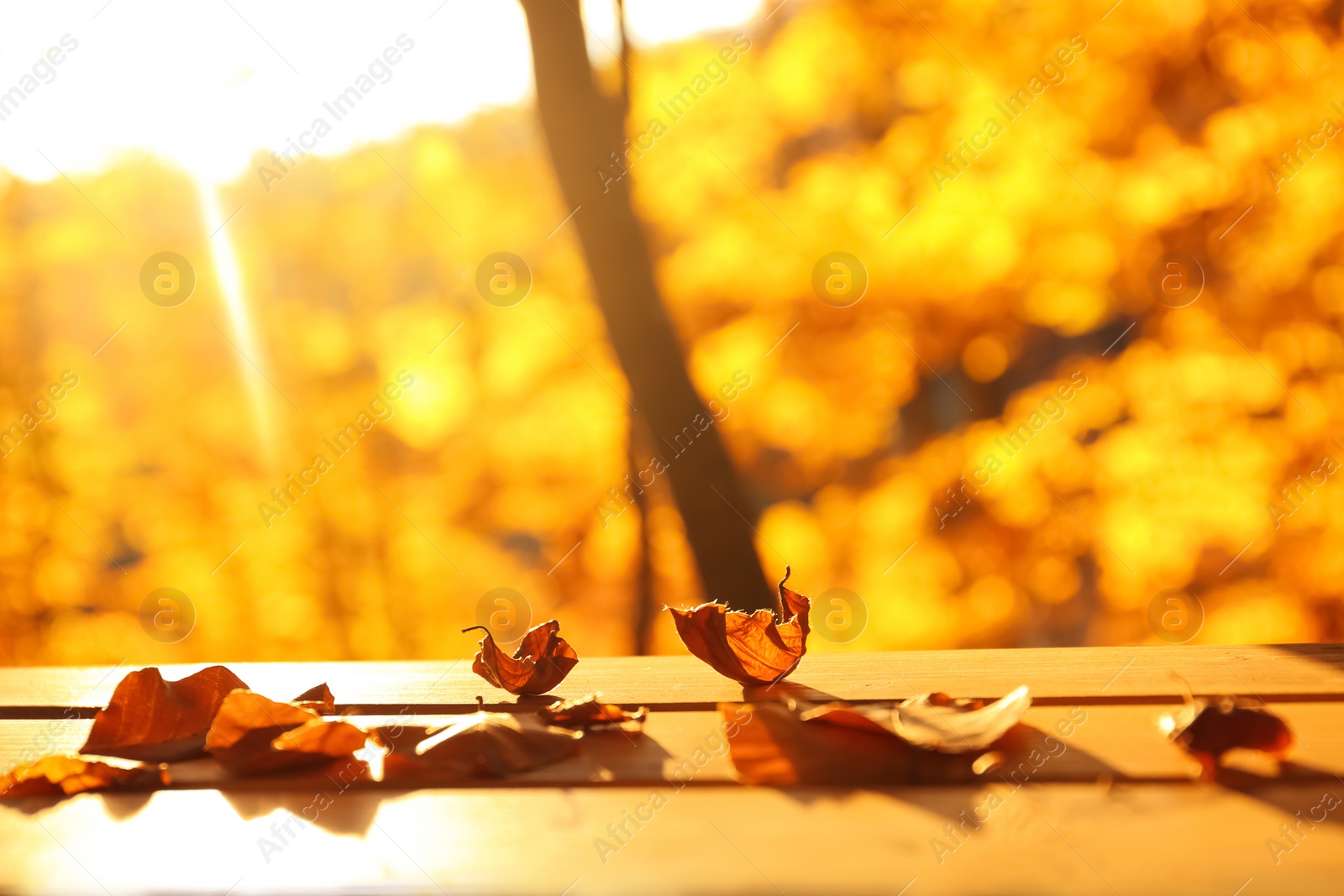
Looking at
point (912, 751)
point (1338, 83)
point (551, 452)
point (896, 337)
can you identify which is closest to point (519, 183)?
point (551, 452)

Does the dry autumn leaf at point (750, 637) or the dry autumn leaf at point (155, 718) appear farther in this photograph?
the dry autumn leaf at point (750, 637)

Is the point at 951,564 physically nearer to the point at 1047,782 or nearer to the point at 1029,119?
the point at 1029,119

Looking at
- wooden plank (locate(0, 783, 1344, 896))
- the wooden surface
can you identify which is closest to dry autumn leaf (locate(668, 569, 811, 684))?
the wooden surface

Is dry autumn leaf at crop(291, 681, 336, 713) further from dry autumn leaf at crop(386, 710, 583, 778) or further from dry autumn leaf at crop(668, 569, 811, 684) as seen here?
dry autumn leaf at crop(668, 569, 811, 684)

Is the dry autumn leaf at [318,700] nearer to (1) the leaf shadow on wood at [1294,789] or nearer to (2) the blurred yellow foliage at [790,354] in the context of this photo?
(1) the leaf shadow on wood at [1294,789]

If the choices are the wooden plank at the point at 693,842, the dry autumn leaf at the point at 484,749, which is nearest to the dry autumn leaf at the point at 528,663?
the dry autumn leaf at the point at 484,749
